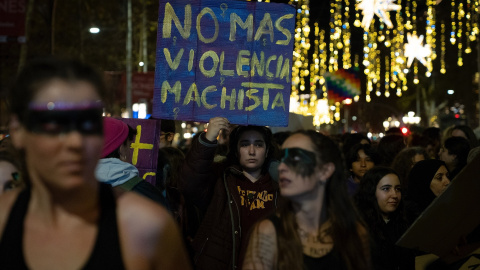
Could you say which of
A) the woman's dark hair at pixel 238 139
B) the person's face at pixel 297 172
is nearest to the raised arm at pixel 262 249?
the person's face at pixel 297 172

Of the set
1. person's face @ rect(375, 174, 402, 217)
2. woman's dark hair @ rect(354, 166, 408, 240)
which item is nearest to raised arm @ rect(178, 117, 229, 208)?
woman's dark hair @ rect(354, 166, 408, 240)

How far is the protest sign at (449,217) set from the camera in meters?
3.96

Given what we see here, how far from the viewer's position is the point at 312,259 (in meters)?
3.57

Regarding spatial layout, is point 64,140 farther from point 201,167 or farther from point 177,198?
point 177,198

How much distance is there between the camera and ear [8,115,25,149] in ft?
7.63

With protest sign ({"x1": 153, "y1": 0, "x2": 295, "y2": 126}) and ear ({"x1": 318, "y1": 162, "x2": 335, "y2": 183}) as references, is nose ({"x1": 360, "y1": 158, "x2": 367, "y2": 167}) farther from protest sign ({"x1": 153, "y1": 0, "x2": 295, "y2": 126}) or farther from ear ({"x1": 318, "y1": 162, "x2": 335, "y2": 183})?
ear ({"x1": 318, "y1": 162, "x2": 335, "y2": 183})

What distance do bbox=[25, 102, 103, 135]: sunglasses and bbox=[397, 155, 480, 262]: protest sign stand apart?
7.13 feet

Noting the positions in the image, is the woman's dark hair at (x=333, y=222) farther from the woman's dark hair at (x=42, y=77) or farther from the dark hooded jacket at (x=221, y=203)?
the dark hooded jacket at (x=221, y=203)

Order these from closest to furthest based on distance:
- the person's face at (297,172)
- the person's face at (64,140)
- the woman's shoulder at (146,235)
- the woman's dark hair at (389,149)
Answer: the person's face at (64,140)
the woman's shoulder at (146,235)
the person's face at (297,172)
the woman's dark hair at (389,149)

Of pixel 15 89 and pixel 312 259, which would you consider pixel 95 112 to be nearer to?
pixel 15 89

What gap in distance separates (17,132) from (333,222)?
1.85m

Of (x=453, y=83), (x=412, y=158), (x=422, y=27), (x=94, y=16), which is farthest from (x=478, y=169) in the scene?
(x=422, y=27)

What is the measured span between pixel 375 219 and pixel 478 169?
6.68 ft

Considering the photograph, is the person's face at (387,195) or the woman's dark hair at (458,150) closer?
the person's face at (387,195)
